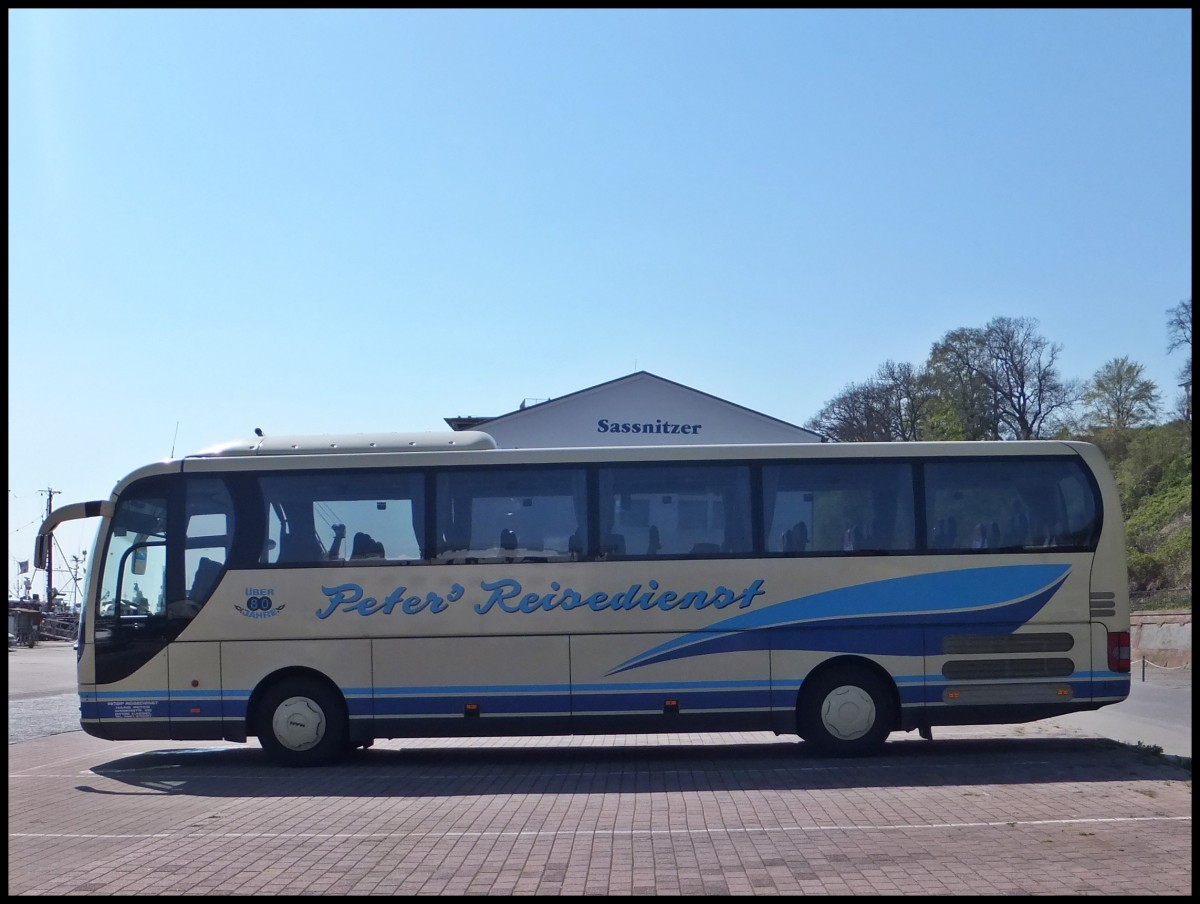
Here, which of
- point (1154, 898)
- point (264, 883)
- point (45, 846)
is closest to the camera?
point (1154, 898)

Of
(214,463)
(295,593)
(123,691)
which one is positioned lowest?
(123,691)

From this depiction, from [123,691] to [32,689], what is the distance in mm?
16509

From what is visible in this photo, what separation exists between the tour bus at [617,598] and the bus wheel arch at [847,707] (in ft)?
0.07

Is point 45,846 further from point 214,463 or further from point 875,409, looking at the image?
point 875,409

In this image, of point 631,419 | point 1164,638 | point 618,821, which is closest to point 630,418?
point 631,419

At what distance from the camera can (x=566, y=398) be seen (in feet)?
140

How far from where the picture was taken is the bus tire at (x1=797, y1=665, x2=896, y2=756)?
1315 centimetres

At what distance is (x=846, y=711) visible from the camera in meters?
13.2

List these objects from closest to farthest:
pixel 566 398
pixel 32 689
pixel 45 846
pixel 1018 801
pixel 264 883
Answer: pixel 264 883, pixel 45 846, pixel 1018 801, pixel 32 689, pixel 566 398

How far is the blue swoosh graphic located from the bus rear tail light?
80 cm

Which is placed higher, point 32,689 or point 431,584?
point 431,584

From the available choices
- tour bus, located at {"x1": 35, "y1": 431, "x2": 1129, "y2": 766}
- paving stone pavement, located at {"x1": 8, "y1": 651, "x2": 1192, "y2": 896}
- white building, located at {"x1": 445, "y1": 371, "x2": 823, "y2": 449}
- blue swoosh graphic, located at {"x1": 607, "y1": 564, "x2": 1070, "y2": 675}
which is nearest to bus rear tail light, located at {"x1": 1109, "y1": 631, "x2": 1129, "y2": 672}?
tour bus, located at {"x1": 35, "y1": 431, "x2": 1129, "y2": 766}

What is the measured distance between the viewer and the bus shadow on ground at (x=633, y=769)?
37.6 ft

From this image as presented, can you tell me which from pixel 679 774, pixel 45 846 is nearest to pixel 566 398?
pixel 679 774
